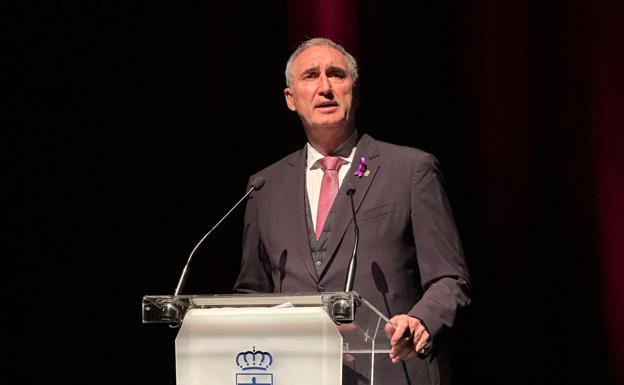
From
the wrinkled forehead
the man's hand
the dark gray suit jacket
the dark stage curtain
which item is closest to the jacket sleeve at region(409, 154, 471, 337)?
the dark gray suit jacket

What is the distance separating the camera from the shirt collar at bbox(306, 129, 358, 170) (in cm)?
287

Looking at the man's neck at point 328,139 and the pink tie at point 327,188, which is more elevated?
the man's neck at point 328,139

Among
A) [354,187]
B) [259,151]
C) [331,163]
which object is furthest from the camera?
[259,151]

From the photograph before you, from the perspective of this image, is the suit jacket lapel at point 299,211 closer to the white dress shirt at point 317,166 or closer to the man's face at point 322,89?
the white dress shirt at point 317,166

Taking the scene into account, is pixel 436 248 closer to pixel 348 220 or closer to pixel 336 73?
pixel 348 220

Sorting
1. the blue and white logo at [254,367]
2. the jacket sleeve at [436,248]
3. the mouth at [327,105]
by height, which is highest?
the mouth at [327,105]

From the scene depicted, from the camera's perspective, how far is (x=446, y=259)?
2.50 m

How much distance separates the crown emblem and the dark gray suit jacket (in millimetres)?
579

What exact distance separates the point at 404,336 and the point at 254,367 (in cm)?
35

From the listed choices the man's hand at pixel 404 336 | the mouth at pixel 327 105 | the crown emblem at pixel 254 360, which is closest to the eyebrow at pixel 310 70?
the mouth at pixel 327 105

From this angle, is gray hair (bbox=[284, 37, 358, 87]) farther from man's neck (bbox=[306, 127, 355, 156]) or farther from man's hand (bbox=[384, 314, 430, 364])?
man's hand (bbox=[384, 314, 430, 364])

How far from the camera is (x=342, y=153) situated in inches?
113

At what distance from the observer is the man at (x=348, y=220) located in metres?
2.51

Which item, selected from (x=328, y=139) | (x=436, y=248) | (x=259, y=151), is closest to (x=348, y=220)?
(x=436, y=248)
